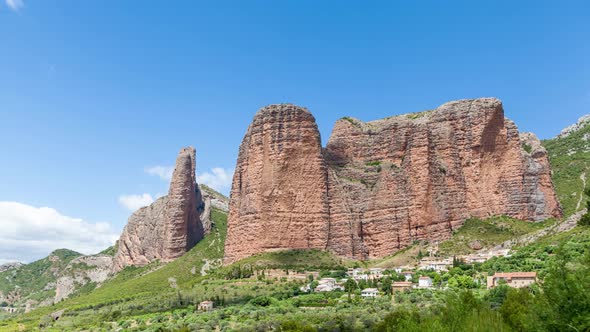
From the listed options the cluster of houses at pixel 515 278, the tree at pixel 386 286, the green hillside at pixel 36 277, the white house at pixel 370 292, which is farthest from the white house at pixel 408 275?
the green hillside at pixel 36 277

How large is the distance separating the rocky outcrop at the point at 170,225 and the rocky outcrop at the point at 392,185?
29910 millimetres

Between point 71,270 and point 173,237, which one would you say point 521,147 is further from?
point 71,270

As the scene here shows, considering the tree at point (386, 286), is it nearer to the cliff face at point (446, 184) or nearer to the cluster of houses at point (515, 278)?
the cluster of houses at point (515, 278)

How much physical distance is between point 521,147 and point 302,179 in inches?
1486

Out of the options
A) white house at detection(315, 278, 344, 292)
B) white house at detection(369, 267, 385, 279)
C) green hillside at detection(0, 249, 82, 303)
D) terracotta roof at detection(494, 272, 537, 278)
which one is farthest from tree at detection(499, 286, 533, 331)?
green hillside at detection(0, 249, 82, 303)

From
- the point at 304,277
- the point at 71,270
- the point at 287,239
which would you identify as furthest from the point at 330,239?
the point at 71,270

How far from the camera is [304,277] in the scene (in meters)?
83.1

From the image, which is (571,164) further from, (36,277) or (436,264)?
(36,277)

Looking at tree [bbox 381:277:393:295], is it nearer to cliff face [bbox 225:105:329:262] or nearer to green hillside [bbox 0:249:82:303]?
cliff face [bbox 225:105:329:262]

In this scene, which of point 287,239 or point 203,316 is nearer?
point 203,316

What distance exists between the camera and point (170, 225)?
126312mm

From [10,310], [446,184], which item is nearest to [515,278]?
[446,184]

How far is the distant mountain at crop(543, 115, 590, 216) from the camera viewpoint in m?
101

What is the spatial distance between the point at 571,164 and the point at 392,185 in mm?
44415
